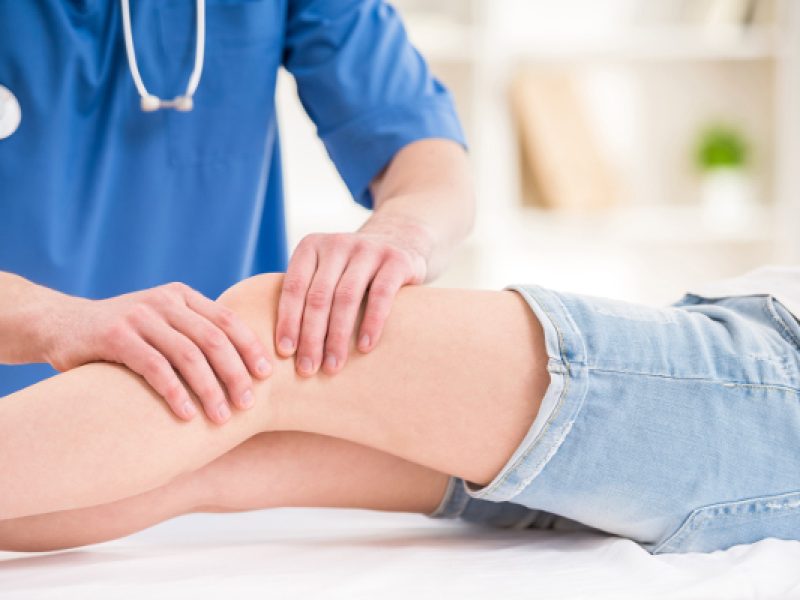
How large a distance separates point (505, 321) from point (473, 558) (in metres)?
0.19

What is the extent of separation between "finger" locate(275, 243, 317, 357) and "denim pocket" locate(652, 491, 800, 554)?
0.34 metres

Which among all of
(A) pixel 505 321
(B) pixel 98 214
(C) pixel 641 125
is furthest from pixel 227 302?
(C) pixel 641 125

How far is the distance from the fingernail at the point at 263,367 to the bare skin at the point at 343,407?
15mm

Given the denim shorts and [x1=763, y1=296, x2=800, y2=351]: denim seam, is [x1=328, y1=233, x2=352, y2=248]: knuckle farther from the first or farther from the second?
[x1=763, y1=296, x2=800, y2=351]: denim seam

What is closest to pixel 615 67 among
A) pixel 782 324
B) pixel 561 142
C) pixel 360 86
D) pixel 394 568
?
pixel 561 142

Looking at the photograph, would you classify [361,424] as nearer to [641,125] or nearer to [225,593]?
[225,593]

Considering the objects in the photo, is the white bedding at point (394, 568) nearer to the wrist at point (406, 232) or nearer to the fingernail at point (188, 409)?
the fingernail at point (188, 409)

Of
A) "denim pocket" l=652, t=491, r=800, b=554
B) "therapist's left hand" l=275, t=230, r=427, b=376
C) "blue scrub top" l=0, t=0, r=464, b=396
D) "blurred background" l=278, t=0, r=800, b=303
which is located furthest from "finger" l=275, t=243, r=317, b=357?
"blurred background" l=278, t=0, r=800, b=303

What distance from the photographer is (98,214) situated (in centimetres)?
121

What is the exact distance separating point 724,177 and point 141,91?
181 centimetres

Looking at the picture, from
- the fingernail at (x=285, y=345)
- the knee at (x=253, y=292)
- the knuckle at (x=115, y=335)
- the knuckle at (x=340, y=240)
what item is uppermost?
the knuckle at (x=340, y=240)

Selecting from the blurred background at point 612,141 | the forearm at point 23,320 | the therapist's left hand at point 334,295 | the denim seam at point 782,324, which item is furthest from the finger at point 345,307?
the blurred background at point 612,141

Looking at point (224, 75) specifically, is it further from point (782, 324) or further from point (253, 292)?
point (782, 324)

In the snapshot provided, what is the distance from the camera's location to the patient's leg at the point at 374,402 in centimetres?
69
